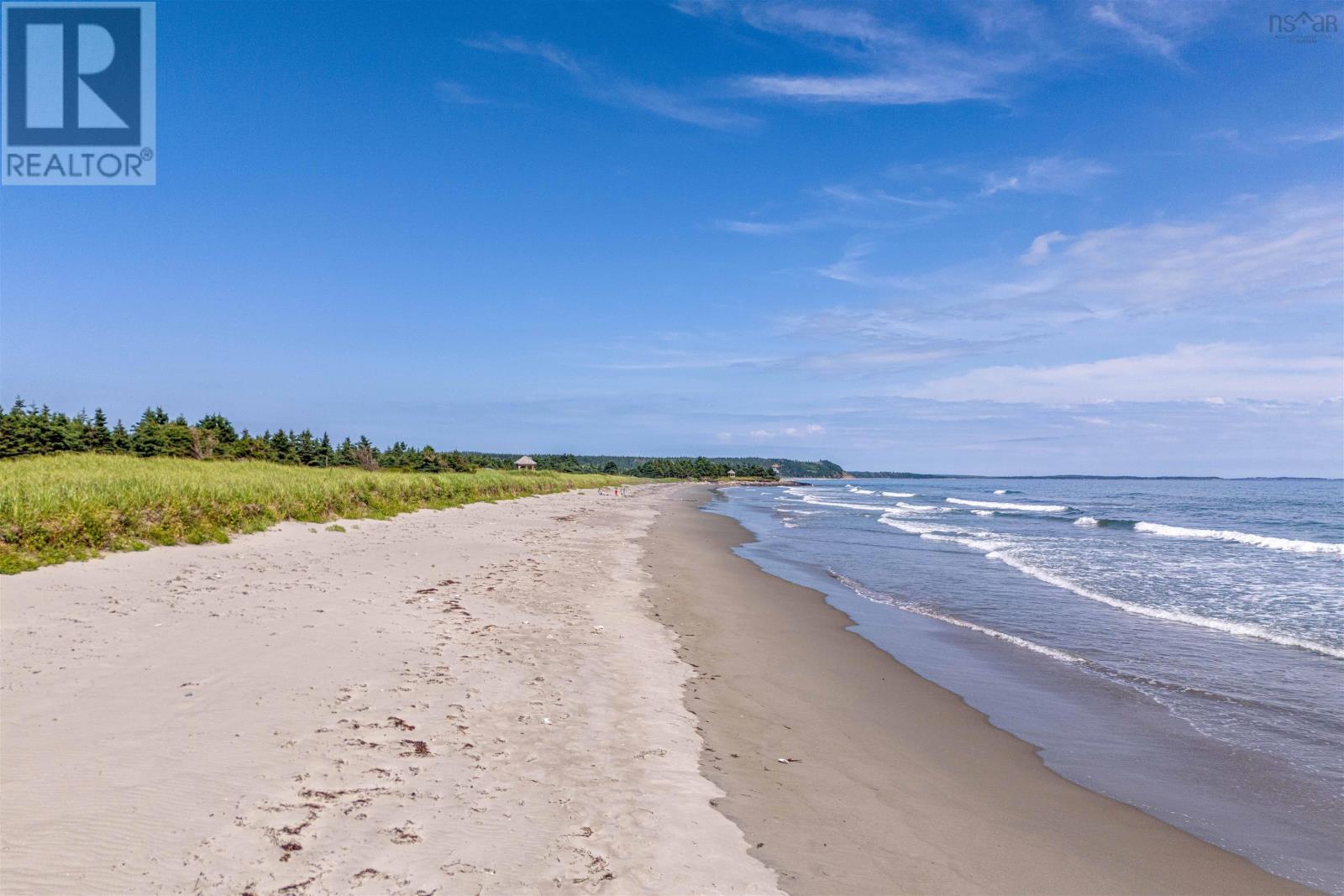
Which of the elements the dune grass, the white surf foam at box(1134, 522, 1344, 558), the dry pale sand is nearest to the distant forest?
the dune grass

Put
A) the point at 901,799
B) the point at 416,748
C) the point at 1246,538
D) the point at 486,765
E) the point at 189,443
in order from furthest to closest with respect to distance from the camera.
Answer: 1. the point at 189,443
2. the point at 1246,538
3. the point at 901,799
4. the point at 416,748
5. the point at 486,765

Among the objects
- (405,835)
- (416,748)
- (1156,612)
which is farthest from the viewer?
(1156,612)

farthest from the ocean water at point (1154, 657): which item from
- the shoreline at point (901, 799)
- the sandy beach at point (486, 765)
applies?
the sandy beach at point (486, 765)

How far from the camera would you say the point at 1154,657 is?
10992mm

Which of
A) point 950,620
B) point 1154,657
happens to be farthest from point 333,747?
point 1154,657

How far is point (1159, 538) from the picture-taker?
102 feet

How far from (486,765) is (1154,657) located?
11118mm

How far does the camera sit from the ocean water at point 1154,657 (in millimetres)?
6176

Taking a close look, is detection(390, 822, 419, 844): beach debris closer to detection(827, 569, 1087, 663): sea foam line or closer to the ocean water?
the ocean water

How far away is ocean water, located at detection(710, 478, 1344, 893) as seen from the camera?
6176 millimetres

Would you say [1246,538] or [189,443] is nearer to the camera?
[1246,538]

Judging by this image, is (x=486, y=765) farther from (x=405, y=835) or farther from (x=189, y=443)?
(x=189, y=443)

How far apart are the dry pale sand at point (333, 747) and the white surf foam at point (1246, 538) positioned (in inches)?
1170

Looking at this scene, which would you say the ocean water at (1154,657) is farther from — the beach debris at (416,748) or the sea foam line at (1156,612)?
the beach debris at (416,748)
